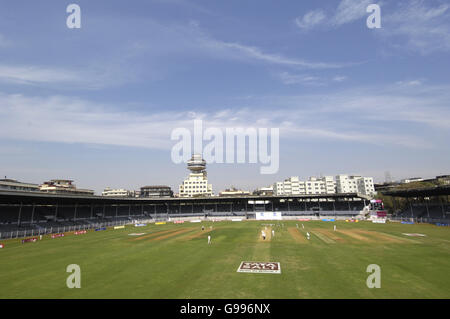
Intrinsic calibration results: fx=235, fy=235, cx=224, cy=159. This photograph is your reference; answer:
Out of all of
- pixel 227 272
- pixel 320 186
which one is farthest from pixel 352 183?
pixel 227 272

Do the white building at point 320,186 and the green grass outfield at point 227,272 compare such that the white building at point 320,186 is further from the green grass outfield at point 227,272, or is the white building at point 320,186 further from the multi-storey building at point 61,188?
the multi-storey building at point 61,188

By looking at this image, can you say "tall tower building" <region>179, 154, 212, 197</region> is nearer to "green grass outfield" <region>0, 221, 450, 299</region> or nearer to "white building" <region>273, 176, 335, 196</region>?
"white building" <region>273, 176, 335, 196</region>

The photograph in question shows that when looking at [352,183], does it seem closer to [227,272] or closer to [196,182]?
[196,182]

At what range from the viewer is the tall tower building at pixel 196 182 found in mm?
172125

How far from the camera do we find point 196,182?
570 feet

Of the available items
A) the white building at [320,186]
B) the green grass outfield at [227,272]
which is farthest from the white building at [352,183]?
the green grass outfield at [227,272]

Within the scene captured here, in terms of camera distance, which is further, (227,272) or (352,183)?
(352,183)

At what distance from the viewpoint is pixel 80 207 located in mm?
81312

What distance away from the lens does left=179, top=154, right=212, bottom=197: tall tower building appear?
565 feet
